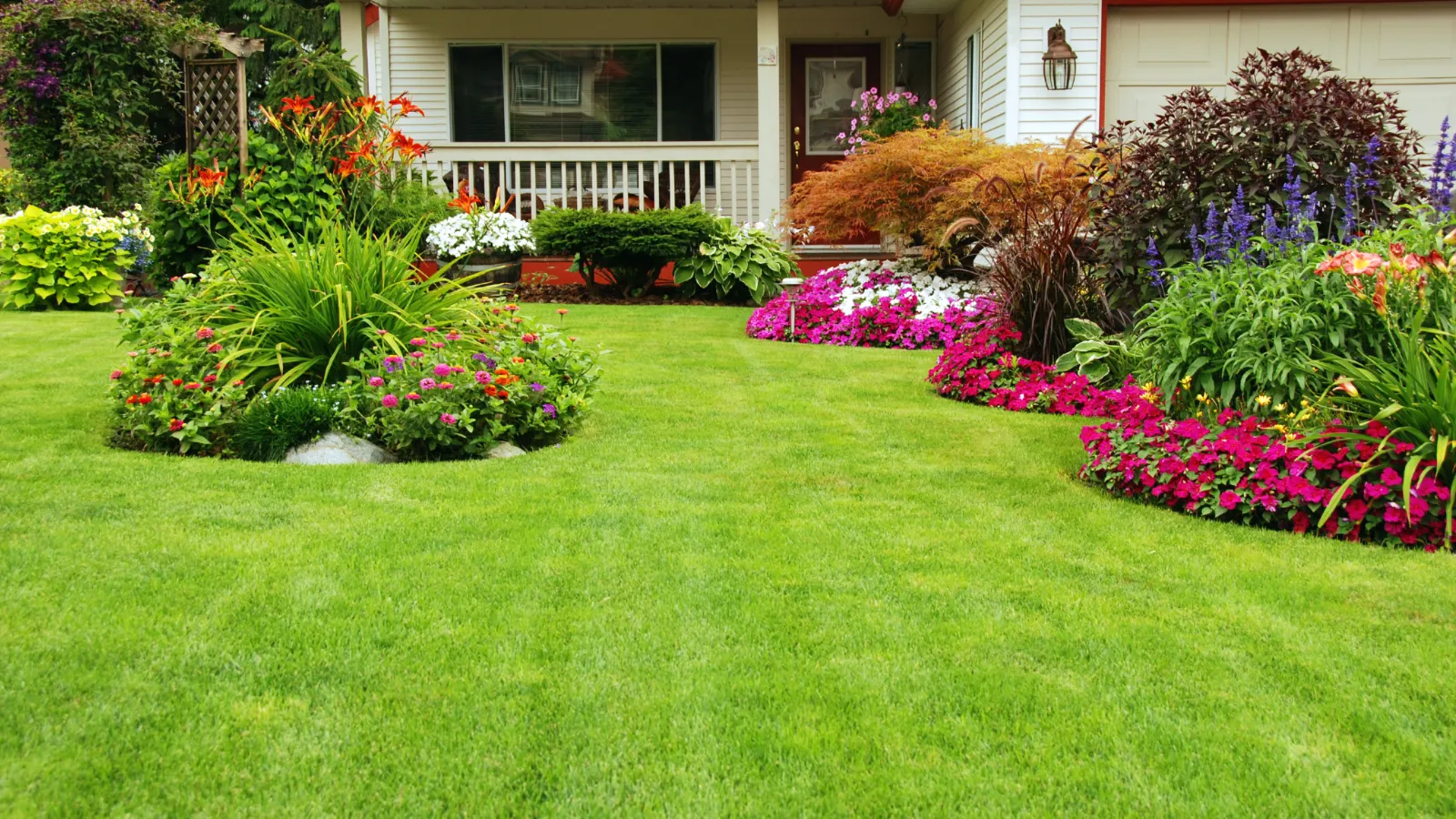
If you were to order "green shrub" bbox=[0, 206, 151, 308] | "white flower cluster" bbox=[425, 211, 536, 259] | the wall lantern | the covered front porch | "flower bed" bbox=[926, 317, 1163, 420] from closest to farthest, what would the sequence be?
"flower bed" bbox=[926, 317, 1163, 420] → "green shrub" bbox=[0, 206, 151, 308] → "white flower cluster" bbox=[425, 211, 536, 259] → the wall lantern → the covered front porch

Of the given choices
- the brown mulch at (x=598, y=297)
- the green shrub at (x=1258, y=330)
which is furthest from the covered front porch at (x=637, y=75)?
the green shrub at (x=1258, y=330)

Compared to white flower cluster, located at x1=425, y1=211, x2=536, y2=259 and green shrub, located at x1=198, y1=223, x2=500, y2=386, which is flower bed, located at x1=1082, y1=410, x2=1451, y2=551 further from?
white flower cluster, located at x1=425, y1=211, x2=536, y2=259

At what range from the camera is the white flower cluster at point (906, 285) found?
32.0 ft

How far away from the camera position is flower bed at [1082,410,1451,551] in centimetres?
396

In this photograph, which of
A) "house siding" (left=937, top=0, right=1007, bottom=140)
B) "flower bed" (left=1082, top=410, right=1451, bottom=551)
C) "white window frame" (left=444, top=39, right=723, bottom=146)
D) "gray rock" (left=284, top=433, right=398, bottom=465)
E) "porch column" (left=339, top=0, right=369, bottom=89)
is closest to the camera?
"flower bed" (left=1082, top=410, right=1451, bottom=551)

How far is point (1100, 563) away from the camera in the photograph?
3748 mm

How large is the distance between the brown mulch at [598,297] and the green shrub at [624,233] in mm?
408

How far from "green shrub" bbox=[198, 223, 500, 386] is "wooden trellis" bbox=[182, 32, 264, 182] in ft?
11.1

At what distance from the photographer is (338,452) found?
501cm

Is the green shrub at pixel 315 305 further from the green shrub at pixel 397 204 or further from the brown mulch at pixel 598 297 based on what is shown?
the brown mulch at pixel 598 297

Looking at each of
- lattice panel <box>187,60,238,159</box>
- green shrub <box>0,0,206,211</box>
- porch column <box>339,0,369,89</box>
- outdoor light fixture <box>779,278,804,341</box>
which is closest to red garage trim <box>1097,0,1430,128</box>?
outdoor light fixture <box>779,278,804,341</box>

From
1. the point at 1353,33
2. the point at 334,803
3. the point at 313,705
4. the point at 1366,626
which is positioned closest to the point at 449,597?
the point at 313,705

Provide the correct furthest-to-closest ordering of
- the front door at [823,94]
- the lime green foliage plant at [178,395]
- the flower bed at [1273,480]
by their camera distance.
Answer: the front door at [823,94] → the lime green foliage plant at [178,395] → the flower bed at [1273,480]

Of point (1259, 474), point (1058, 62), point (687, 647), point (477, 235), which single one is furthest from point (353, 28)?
point (687, 647)
